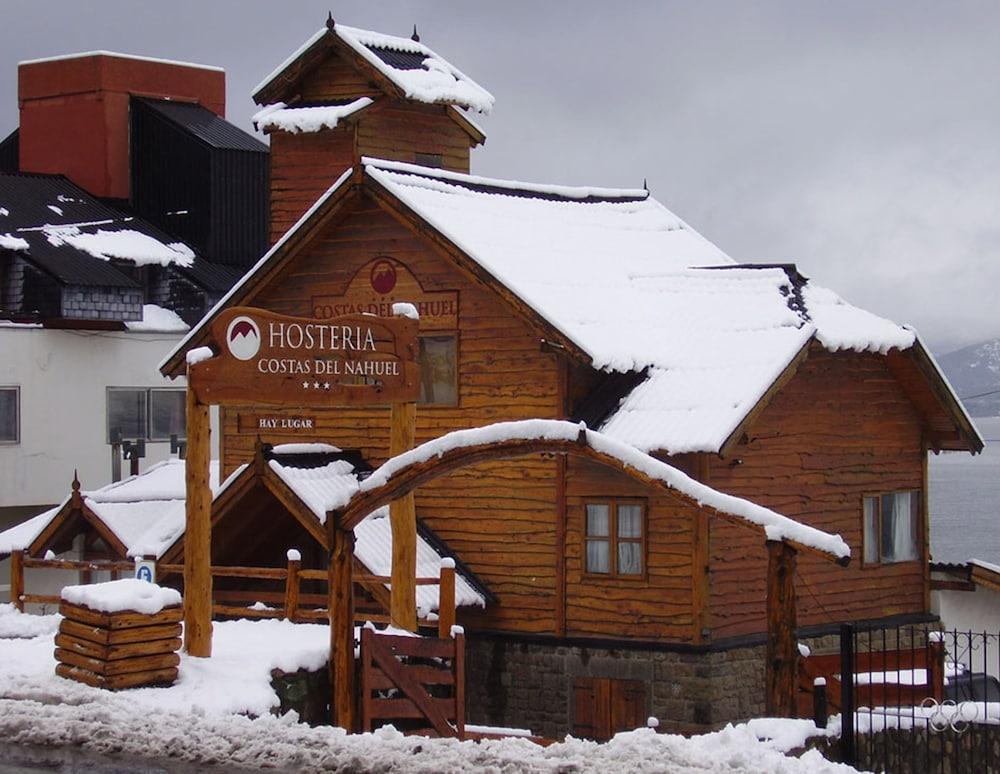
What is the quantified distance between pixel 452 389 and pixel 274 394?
7.94 metres

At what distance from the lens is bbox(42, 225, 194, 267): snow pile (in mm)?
45219

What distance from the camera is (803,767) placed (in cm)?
1378

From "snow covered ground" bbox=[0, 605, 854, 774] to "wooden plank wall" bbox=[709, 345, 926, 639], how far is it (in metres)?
8.46

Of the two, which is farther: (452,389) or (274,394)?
(452,389)

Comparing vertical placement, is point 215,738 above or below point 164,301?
below

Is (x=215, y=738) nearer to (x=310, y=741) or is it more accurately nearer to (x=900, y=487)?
(x=310, y=741)

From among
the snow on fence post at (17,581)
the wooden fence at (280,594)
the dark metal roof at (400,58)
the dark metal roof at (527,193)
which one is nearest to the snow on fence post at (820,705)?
the wooden fence at (280,594)

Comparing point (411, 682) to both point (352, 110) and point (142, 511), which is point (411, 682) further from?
point (352, 110)

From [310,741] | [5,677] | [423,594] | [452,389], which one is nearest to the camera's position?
[310,741]

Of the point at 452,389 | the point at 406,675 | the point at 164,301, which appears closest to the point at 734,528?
the point at 452,389

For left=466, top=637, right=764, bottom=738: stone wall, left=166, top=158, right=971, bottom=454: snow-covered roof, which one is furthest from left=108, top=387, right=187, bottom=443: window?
left=466, top=637, right=764, bottom=738: stone wall

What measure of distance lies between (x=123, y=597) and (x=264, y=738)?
3.15 m

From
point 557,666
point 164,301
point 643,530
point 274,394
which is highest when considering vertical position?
point 164,301

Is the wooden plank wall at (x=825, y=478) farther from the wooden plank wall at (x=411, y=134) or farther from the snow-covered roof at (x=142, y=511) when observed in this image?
the wooden plank wall at (x=411, y=134)
